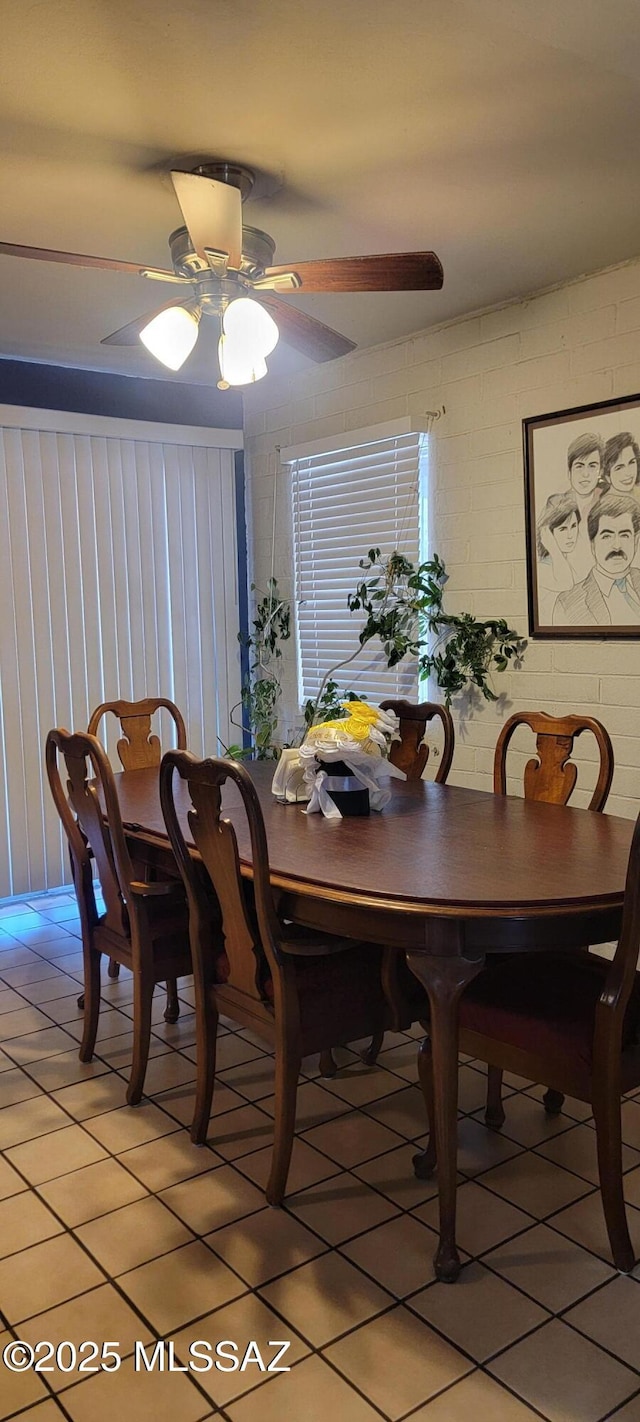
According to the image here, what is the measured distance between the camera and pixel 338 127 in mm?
2193

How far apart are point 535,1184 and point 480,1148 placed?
18cm

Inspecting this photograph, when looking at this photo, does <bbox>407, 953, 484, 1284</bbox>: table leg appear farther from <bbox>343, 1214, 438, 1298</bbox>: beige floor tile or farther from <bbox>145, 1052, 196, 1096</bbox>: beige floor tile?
<bbox>145, 1052, 196, 1096</bbox>: beige floor tile

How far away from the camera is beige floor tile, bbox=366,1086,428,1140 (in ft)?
8.10

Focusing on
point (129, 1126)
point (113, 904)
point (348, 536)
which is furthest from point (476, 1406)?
point (348, 536)

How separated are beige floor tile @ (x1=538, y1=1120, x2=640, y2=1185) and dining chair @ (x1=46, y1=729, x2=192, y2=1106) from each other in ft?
3.45

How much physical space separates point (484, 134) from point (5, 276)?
1.64 metres

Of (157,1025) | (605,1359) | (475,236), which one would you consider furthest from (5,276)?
(605,1359)

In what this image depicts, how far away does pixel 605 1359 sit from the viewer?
1700mm

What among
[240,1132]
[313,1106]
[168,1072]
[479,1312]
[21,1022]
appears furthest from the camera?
[21,1022]

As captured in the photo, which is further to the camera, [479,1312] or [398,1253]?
[398,1253]

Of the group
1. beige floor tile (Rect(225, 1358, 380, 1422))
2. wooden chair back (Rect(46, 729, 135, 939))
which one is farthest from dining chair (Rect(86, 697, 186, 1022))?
beige floor tile (Rect(225, 1358, 380, 1422))

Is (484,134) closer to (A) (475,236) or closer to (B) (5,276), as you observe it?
(A) (475,236)

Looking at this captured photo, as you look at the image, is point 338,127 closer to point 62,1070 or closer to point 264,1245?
point 264,1245

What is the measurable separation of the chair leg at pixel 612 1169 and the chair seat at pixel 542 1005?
72 mm
